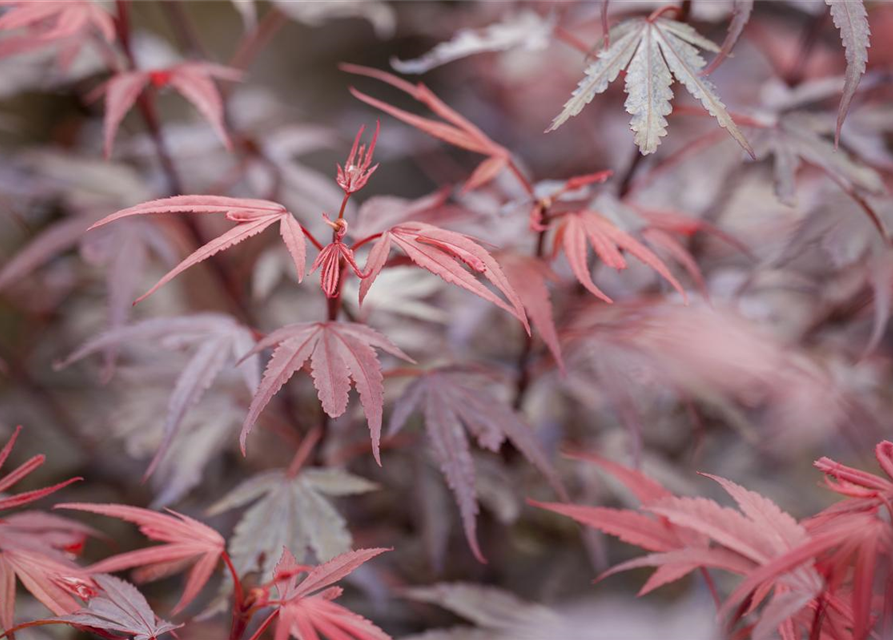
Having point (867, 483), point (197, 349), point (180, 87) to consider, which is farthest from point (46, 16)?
point (867, 483)

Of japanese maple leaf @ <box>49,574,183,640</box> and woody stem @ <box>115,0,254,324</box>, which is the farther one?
woody stem @ <box>115,0,254,324</box>

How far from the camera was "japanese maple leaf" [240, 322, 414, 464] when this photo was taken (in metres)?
0.54

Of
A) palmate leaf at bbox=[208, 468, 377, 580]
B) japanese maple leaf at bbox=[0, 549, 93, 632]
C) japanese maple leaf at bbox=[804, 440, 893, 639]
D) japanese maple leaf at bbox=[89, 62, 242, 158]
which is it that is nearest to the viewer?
japanese maple leaf at bbox=[804, 440, 893, 639]

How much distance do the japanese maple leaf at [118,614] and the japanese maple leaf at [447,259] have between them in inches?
12.0

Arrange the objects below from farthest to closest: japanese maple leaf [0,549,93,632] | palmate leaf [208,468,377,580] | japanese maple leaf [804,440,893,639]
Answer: palmate leaf [208,468,377,580] < japanese maple leaf [0,549,93,632] < japanese maple leaf [804,440,893,639]

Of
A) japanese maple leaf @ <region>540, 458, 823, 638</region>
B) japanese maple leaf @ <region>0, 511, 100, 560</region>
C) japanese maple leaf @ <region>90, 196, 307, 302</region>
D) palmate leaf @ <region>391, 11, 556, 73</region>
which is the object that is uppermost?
palmate leaf @ <region>391, 11, 556, 73</region>

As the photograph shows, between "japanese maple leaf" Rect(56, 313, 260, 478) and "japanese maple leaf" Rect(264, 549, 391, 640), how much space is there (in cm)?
18

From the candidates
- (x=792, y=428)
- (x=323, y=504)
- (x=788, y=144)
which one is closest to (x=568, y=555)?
(x=792, y=428)

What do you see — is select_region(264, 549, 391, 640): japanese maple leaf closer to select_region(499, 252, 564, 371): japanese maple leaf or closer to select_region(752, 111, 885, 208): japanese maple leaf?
select_region(499, 252, 564, 371): japanese maple leaf

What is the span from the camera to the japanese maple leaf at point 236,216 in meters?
0.55

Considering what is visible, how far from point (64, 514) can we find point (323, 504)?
54 centimetres

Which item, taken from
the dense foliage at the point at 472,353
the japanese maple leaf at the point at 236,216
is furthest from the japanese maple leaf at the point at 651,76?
the japanese maple leaf at the point at 236,216

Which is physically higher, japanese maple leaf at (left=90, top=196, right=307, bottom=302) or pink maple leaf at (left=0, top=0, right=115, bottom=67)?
pink maple leaf at (left=0, top=0, right=115, bottom=67)

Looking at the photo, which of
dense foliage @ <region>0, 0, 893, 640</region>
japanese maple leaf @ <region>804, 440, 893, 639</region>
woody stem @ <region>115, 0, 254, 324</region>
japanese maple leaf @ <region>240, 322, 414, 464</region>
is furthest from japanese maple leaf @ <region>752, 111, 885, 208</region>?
woody stem @ <region>115, 0, 254, 324</region>
